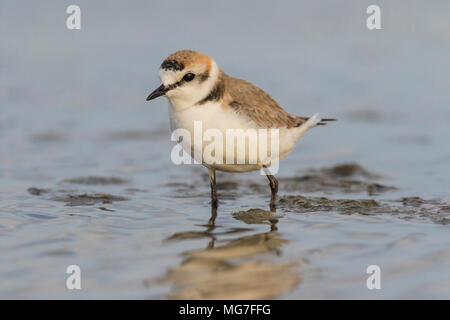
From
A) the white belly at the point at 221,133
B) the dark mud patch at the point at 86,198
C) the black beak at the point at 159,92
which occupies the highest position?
the black beak at the point at 159,92

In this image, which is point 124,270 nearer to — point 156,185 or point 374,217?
point 374,217

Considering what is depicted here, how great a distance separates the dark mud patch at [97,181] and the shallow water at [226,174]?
0.03 meters

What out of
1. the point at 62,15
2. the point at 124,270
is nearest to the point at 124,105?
the point at 62,15

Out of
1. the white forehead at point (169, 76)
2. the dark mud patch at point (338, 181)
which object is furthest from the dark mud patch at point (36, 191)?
the dark mud patch at point (338, 181)

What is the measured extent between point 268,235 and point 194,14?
10335mm

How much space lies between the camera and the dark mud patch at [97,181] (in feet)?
24.8

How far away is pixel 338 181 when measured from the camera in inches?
307

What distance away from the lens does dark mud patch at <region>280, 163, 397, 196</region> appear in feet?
24.2

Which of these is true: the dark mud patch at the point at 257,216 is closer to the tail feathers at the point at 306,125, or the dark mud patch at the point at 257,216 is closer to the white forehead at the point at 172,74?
the tail feathers at the point at 306,125

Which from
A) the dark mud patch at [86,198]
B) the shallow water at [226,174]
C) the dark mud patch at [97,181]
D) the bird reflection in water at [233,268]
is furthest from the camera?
the dark mud patch at [97,181]

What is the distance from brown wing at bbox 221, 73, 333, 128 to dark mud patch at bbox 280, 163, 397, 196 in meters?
0.97

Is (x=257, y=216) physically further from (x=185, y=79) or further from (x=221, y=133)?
(x=185, y=79)

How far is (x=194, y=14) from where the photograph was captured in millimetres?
15102

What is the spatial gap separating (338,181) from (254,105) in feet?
6.19
